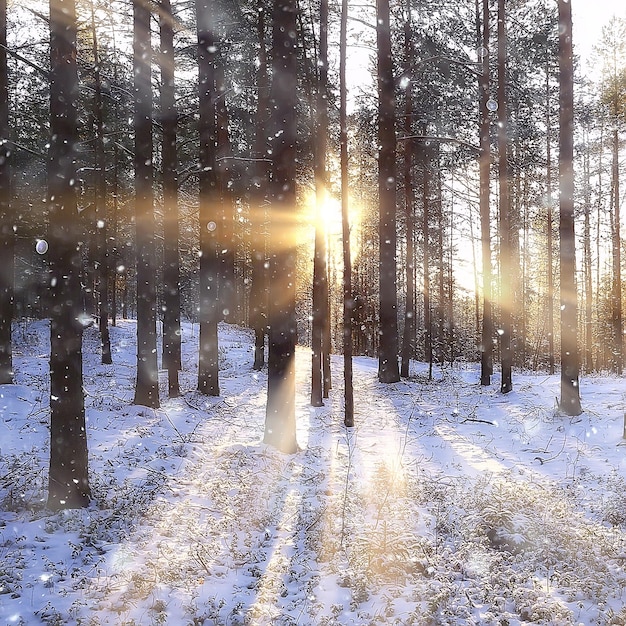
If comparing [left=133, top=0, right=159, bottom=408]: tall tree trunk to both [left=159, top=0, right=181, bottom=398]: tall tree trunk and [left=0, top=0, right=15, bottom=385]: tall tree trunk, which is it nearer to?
[left=159, top=0, right=181, bottom=398]: tall tree trunk

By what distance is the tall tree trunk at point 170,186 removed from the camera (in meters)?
12.8

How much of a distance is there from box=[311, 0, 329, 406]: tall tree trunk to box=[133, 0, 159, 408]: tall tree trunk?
402 cm

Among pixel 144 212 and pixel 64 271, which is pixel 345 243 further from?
pixel 64 271

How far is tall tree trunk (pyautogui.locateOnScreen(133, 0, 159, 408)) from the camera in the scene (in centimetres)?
1201

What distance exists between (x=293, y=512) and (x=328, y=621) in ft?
8.26

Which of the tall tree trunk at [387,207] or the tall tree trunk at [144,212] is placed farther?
the tall tree trunk at [387,207]

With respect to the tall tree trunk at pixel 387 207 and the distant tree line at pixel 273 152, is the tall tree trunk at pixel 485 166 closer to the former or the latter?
the distant tree line at pixel 273 152

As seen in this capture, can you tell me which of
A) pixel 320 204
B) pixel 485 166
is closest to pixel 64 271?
pixel 320 204

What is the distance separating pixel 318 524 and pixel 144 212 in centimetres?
886

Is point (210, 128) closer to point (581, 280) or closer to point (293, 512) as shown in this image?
point (293, 512)

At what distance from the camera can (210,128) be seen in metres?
14.0

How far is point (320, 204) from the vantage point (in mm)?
13031

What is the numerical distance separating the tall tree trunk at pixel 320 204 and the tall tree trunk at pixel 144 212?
4.02 meters

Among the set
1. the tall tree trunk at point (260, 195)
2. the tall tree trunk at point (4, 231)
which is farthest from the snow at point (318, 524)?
the tall tree trunk at point (260, 195)
